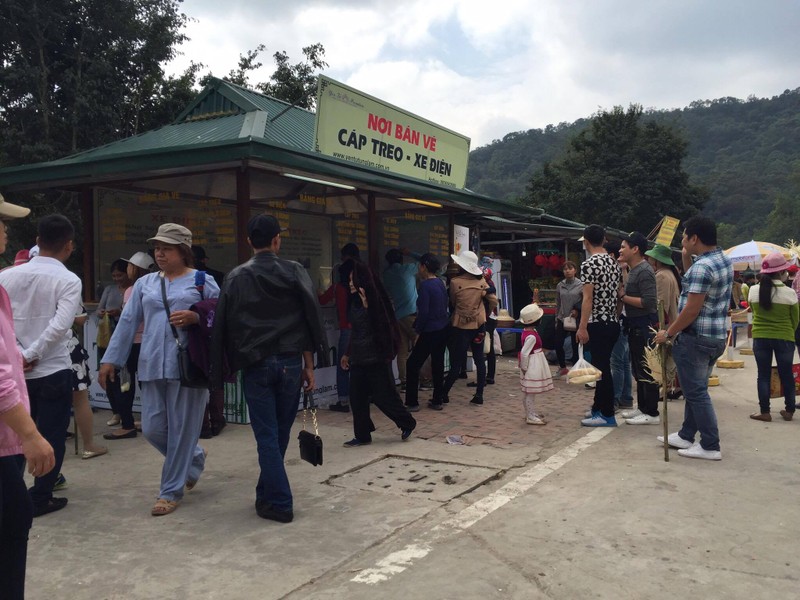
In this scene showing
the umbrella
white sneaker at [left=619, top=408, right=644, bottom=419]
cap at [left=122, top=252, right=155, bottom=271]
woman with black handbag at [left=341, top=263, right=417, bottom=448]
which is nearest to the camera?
woman with black handbag at [left=341, top=263, right=417, bottom=448]

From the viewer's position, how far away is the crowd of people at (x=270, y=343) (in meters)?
4.33

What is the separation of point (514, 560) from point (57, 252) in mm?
3392

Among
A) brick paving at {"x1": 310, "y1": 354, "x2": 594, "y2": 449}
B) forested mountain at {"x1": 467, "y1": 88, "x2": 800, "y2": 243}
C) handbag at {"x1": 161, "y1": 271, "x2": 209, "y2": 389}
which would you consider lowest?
brick paving at {"x1": 310, "y1": 354, "x2": 594, "y2": 449}

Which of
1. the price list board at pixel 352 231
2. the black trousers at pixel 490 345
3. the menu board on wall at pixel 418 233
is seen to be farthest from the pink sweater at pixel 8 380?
the menu board on wall at pixel 418 233

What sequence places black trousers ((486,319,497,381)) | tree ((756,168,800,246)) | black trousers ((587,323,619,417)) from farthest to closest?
1. tree ((756,168,800,246))
2. black trousers ((486,319,497,381))
3. black trousers ((587,323,619,417))

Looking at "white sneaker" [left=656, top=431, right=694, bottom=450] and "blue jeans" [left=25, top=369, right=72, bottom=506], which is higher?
"blue jeans" [left=25, top=369, right=72, bottom=506]

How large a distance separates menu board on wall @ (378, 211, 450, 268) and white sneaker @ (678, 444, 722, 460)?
579cm

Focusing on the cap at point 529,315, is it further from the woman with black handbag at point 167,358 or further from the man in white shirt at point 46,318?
the man in white shirt at point 46,318

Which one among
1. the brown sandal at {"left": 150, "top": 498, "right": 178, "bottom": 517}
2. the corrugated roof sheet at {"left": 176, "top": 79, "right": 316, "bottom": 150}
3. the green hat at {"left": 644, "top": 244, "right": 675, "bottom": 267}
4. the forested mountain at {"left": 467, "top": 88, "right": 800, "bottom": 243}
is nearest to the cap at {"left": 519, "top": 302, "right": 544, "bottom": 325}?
the green hat at {"left": 644, "top": 244, "right": 675, "bottom": 267}

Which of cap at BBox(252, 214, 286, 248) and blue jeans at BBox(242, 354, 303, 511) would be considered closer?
blue jeans at BBox(242, 354, 303, 511)

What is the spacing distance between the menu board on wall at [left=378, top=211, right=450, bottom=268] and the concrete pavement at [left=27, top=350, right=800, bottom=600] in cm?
482

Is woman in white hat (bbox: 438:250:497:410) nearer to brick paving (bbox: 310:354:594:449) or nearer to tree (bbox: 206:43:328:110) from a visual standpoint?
brick paving (bbox: 310:354:594:449)

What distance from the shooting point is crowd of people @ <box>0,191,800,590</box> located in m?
4.33

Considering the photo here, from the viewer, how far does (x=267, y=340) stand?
4309 mm
